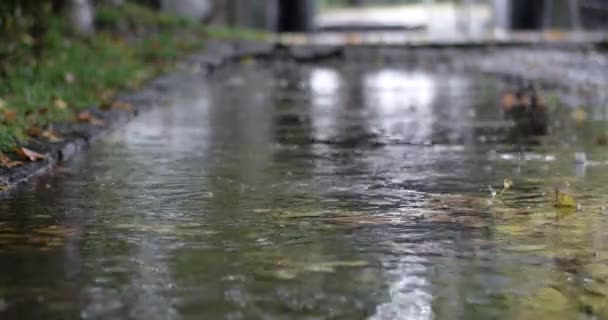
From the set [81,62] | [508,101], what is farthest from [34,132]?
[81,62]

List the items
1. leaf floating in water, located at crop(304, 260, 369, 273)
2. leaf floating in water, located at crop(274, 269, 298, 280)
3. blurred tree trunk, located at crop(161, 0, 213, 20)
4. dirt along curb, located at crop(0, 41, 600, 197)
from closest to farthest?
leaf floating in water, located at crop(274, 269, 298, 280)
leaf floating in water, located at crop(304, 260, 369, 273)
dirt along curb, located at crop(0, 41, 600, 197)
blurred tree trunk, located at crop(161, 0, 213, 20)

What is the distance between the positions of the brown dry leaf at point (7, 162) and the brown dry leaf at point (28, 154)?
0.15 m

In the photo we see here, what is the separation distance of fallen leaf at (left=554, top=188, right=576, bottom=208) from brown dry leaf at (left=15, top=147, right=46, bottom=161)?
9.22 feet

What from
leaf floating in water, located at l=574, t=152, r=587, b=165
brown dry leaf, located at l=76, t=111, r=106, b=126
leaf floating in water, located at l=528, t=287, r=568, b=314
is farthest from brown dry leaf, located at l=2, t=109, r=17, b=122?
leaf floating in water, located at l=528, t=287, r=568, b=314

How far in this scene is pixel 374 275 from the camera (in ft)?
14.3

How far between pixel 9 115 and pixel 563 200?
12.4 feet

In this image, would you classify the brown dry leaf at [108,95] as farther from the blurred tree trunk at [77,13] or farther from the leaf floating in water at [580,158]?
the blurred tree trunk at [77,13]

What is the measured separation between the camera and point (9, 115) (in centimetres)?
804

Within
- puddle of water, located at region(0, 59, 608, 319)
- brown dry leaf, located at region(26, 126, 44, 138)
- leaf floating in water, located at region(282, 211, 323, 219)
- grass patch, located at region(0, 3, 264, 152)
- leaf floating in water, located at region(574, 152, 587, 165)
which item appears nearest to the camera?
puddle of water, located at region(0, 59, 608, 319)

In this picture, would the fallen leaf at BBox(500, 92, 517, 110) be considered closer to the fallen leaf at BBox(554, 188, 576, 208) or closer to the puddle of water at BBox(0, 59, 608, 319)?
the puddle of water at BBox(0, 59, 608, 319)

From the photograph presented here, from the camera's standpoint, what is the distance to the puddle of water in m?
4.04

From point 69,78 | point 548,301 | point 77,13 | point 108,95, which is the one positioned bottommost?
point 548,301

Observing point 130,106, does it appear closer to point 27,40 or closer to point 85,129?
point 85,129

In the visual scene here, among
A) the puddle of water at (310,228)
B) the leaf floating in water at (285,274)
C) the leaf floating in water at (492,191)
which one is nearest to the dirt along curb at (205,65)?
the puddle of water at (310,228)
